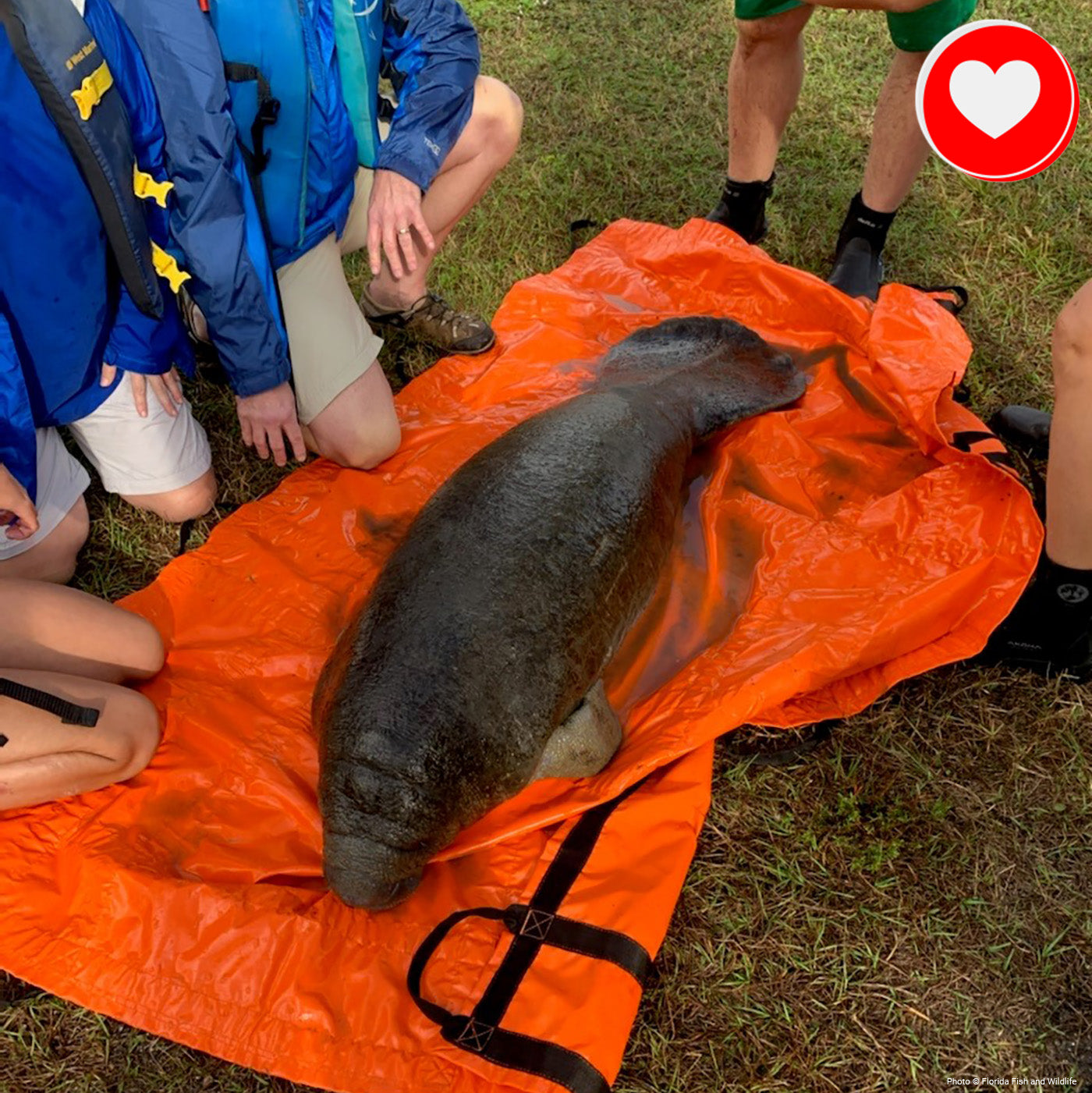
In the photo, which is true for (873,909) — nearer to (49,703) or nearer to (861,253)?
(49,703)

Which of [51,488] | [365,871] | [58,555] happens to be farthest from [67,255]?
[365,871]

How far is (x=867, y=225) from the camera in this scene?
4.86 m

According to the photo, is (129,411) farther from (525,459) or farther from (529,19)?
(529,19)

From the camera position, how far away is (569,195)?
5535 mm

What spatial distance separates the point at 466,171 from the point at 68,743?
3.35 metres

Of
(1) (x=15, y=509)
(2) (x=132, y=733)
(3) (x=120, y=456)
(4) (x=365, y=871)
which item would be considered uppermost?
(1) (x=15, y=509)

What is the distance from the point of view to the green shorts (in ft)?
13.1

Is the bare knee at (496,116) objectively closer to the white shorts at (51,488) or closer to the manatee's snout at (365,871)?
the white shorts at (51,488)

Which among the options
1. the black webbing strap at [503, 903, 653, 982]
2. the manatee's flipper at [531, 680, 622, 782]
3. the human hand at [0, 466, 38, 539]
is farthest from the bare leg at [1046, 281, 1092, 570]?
the human hand at [0, 466, 38, 539]

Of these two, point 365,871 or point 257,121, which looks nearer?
point 365,871

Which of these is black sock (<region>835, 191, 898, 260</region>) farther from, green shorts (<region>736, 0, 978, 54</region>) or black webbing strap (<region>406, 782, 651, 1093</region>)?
black webbing strap (<region>406, 782, 651, 1093</region>)

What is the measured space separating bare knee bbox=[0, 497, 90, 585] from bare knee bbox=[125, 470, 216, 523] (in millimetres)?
224

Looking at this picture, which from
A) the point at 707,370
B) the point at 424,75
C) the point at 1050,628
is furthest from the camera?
the point at 707,370

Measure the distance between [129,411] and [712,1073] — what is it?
10.8ft
